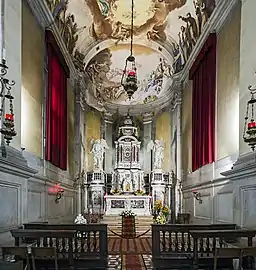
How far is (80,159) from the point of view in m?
20.2

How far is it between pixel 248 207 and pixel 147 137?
15.0 m

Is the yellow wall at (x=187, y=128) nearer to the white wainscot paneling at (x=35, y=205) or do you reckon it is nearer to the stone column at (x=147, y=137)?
the stone column at (x=147, y=137)

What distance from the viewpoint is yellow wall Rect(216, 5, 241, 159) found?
35.9 feet

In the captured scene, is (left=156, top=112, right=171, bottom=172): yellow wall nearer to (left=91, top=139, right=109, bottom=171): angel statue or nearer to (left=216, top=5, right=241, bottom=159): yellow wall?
(left=91, top=139, right=109, bottom=171): angel statue

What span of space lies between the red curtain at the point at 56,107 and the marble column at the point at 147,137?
272 inches

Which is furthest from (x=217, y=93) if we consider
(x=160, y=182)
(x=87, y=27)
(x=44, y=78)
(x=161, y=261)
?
(x=160, y=182)

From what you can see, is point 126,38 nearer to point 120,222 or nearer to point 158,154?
point 158,154

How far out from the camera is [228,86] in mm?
11711

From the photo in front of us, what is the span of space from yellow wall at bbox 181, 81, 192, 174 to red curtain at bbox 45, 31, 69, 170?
4.69 meters

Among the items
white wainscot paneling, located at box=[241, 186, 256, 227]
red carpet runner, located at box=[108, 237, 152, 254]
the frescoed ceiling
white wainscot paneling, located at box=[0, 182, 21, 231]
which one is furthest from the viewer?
the frescoed ceiling

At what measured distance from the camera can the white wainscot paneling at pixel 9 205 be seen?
761 cm

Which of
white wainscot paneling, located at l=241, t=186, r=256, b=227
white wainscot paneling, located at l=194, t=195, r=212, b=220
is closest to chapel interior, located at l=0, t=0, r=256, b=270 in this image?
white wainscot paneling, located at l=241, t=186, r=256, b=227

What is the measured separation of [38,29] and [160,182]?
34.5 ft

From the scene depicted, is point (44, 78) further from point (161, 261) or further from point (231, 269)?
point (231, 269)
